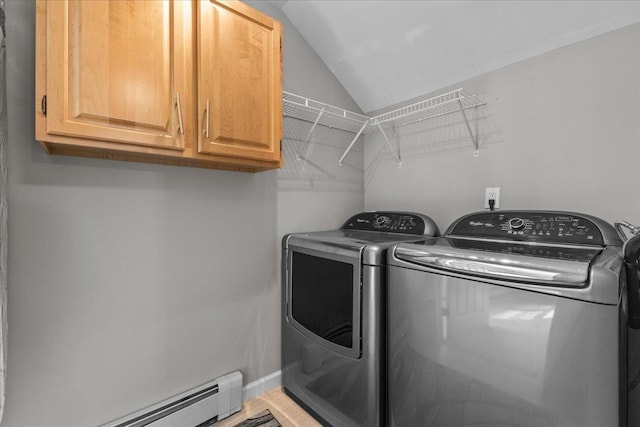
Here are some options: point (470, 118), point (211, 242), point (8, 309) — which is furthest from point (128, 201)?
point (470, 118)

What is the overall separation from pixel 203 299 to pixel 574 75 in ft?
6.99

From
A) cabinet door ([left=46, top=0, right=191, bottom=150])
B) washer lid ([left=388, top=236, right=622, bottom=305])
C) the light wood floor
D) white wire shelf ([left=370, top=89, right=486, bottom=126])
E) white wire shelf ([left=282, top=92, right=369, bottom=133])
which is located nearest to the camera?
washer lid ([left=388, top=236, right=622, bottom=305])

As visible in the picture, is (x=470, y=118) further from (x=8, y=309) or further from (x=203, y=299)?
(x=8, y=309)

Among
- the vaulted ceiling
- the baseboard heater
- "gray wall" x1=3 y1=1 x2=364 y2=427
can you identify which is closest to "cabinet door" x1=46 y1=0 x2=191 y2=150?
"gray wall" x1=3 y1=1 x2=364 y2=427

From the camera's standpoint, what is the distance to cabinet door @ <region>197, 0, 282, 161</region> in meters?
1.27

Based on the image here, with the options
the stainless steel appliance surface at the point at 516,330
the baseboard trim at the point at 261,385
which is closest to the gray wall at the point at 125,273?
the baseboard trim at the point at 261,385

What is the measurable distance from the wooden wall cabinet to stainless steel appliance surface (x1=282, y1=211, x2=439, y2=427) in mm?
586

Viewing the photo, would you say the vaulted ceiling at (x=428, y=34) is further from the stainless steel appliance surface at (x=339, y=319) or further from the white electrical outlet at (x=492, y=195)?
the stainless steel appliance surface at (x=339, y=319)

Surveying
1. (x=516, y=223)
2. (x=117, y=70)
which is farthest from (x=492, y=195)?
(x=117, y=70)

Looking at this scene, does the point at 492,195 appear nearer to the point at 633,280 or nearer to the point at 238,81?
the point at 633,280

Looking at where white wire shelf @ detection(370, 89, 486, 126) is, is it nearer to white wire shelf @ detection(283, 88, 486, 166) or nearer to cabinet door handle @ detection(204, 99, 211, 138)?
white wire shelf @ detection(283, 88, 486, 166)

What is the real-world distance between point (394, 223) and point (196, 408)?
1449mm

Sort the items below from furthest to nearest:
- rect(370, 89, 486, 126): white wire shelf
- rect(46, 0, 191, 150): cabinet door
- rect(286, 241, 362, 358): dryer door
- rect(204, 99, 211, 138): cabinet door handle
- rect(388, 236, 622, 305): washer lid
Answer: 1. rect(370, 89, 486, 126): white wire shelf
2. rect(286, 241, 362, 358): dryer door
3. rect(204, 99, 211, 138): cabinet door handle
4. rect(46, 0, 191, 150): cabinet door
5. rect(388, 236, 622, 305): washer lid

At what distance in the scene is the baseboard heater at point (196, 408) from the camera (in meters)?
1.37
